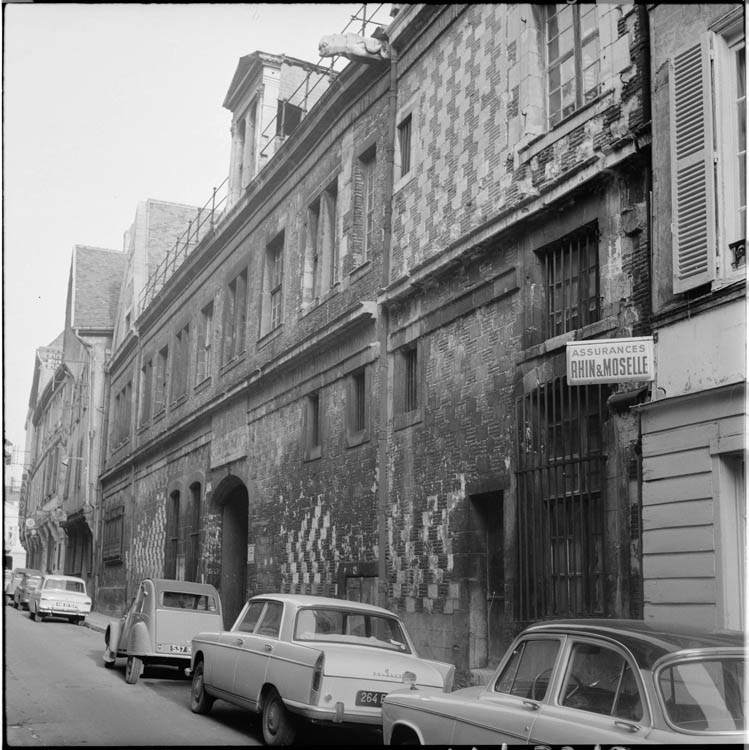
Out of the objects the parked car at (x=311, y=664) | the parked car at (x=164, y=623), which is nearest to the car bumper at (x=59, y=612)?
the parked car at (x=164, y=623)

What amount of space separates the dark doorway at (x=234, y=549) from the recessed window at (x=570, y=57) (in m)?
13.5

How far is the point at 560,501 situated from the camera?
1127 cm

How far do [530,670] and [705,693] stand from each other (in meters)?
1.35

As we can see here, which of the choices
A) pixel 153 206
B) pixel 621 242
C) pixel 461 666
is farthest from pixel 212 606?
pixel 153 206

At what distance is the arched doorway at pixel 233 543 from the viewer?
77.7ft

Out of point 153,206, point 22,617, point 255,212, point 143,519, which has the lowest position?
point 22,617

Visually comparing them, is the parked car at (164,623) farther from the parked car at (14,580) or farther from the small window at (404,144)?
the parked car at (14,580)

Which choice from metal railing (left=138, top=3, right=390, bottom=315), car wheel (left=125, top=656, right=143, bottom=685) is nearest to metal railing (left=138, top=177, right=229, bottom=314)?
metal railing (left=138, top=3, right=390, bottom=315)

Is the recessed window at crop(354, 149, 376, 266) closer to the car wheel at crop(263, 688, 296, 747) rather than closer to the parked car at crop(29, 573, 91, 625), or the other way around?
the car wheel at crop(263, 688, 296, 747)

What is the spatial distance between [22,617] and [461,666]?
22085 millimetres

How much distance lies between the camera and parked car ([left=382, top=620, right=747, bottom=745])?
523 cm

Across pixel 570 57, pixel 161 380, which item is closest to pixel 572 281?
pixel 570 57

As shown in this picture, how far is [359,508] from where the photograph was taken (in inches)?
642

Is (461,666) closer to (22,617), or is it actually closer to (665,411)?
(665,411)
